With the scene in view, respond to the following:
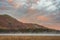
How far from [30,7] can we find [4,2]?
2.36 feet

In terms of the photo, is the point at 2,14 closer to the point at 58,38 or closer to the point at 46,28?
the point at 46,28

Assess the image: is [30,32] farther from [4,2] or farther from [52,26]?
[4,2]

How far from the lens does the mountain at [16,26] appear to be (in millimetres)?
5969

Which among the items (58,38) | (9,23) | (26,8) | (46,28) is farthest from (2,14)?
(58,38)

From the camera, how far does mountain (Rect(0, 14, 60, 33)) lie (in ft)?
19.6

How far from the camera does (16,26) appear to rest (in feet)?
19.6

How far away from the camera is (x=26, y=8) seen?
6031 mm

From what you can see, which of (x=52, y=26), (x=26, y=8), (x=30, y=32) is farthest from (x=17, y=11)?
(x=52, y=26)

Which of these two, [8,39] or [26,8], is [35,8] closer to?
[26,8]

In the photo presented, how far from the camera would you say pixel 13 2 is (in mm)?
6012

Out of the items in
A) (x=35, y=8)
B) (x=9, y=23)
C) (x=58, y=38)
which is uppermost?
(x=35, y=8)

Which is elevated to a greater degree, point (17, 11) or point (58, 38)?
point (17, 11)

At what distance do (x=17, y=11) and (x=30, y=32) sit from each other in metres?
0.67

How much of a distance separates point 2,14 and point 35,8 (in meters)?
0.91
